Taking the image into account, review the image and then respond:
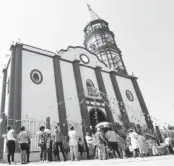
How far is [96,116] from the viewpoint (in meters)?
17.1

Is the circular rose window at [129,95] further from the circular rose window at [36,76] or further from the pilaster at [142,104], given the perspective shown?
the circular rose window at [36,76]

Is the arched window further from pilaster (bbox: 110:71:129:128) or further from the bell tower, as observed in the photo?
the bell tower

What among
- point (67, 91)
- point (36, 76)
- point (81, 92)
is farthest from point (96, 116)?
point (36, 76)

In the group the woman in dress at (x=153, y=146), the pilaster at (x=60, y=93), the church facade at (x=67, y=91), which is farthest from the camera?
the pilaster at (x=60, y=93)

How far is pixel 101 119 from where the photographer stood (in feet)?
57.7

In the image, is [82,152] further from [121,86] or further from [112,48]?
[112,48]

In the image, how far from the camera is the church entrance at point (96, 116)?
16.8 m

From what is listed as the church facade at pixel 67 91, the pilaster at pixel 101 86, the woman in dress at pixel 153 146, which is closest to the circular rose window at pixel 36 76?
the church facade at pixel 67 91

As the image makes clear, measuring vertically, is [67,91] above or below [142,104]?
above

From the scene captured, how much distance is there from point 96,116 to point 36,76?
7.04 metres

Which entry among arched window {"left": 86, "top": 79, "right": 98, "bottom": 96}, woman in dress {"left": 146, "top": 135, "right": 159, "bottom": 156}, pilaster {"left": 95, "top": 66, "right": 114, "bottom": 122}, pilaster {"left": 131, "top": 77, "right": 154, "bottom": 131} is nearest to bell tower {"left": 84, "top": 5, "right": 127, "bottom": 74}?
pilaster {"left": 131, "top": 77, "right": 154, "bottom": 131}

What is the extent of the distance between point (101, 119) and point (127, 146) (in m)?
6.43

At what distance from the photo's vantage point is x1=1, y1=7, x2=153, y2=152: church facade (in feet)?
42.1

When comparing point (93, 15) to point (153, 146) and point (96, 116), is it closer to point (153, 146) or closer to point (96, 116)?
point (96, 116)
